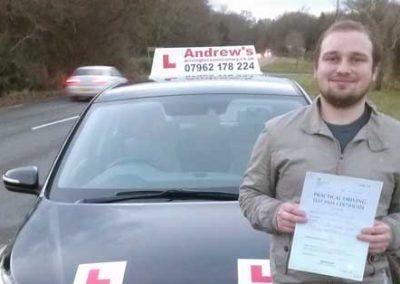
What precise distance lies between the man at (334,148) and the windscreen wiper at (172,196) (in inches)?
52.3

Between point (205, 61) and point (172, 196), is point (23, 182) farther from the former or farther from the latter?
point (205, 61)

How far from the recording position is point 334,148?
7.84 ft

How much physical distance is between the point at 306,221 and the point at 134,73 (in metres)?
44.5

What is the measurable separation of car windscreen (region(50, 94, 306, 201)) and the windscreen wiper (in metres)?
0.05

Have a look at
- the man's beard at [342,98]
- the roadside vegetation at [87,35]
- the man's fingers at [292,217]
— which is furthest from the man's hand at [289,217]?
the roadside vegetation at [87,35]

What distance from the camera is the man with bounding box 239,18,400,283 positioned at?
93.5 inches

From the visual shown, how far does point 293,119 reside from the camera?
250 cm

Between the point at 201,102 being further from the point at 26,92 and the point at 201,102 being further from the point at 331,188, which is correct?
the point at 26,92

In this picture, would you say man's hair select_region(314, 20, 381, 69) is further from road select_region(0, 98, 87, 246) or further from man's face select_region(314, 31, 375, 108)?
Result: road select_region(0, 98, 87, 246)

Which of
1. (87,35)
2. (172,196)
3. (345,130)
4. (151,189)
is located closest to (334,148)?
(345,130)

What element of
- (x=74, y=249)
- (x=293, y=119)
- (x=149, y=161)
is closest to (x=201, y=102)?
(x=149, y=161)

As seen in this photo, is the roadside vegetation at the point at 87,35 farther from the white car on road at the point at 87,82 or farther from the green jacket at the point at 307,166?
the green jacket at the point at 307,166

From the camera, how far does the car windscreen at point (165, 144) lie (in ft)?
13.2

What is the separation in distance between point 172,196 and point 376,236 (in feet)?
5.53
